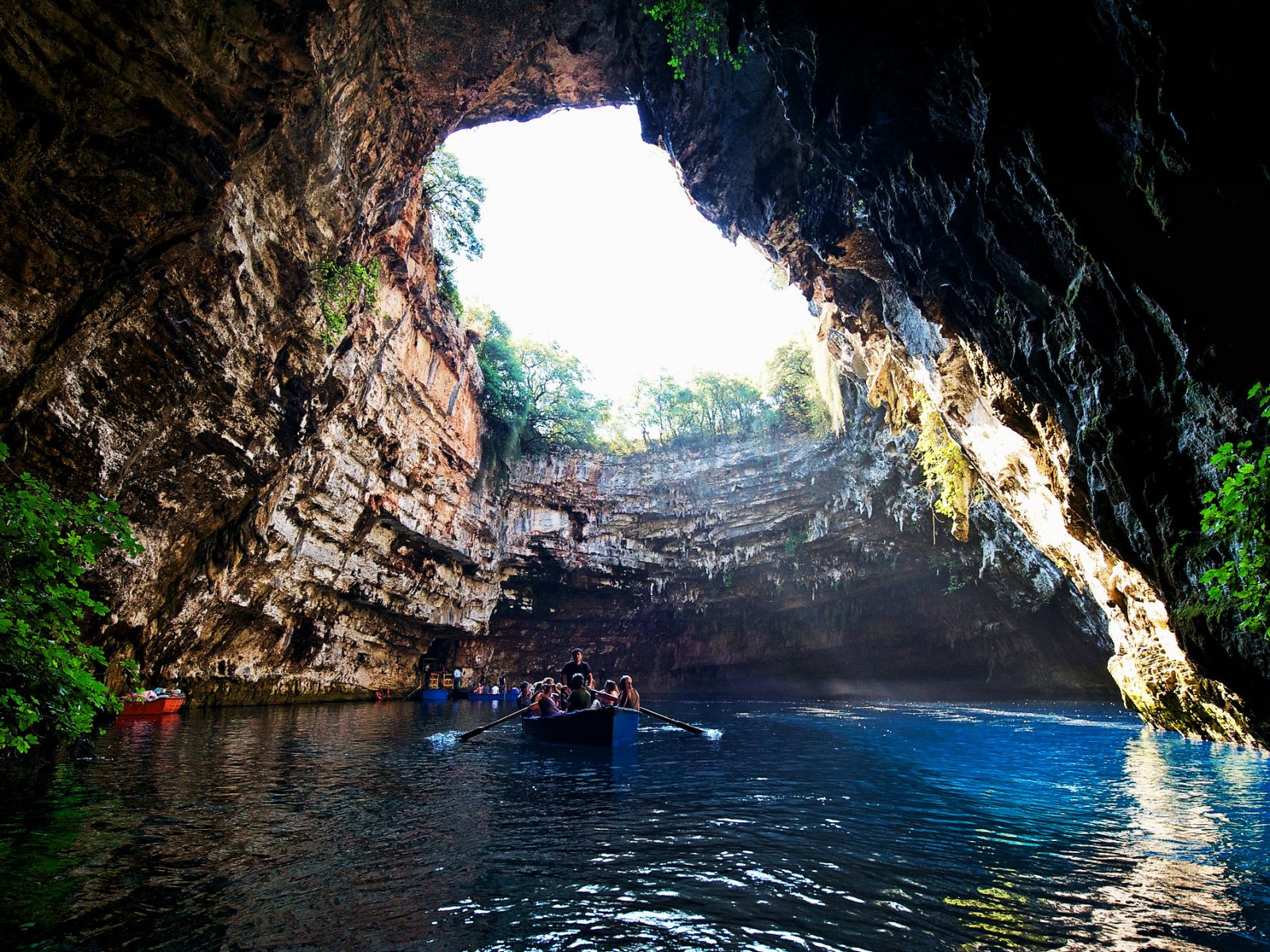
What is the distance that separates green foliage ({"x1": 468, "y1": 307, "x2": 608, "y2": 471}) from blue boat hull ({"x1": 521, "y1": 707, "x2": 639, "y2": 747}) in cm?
1485

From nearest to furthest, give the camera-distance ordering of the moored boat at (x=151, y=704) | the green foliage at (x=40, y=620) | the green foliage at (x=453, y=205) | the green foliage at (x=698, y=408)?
the green foliage at (x=40, y=620), the moored boat at (x=151, y=704), the green foliage at (x=453, y=205), the green foliage at (x=698, y=408)

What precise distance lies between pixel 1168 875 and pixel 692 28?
42.9ft

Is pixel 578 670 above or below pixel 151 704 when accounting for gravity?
above

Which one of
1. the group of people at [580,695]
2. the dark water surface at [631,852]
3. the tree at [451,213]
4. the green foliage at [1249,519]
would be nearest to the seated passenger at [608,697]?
the group of people at [580,695]

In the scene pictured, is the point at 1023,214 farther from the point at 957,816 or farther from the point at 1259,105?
the point at 957,816

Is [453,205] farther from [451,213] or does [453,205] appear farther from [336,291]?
[336,291]

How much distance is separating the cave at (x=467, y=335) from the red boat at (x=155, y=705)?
3.15 ft

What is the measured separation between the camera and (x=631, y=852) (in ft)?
15.0

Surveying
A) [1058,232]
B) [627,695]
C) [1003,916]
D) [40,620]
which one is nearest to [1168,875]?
[1003,916]

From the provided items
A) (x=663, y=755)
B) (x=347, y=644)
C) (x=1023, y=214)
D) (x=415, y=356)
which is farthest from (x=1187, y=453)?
(x=347, y=644)

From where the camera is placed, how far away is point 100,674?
475 inches

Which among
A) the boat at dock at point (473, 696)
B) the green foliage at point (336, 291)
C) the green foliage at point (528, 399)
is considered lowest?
the boat at dock at point (473, 696)

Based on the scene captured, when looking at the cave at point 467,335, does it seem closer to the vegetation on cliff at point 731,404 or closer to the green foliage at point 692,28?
the green foliage at point 692,28

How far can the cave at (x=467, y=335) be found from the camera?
233 inches
